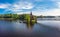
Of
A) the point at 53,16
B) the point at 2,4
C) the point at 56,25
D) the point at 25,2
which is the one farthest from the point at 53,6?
the point at 2,4

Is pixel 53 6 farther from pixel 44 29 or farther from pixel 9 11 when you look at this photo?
pixel 9 11

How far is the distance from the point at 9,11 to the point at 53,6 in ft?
2.27

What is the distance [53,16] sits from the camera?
75.5 inches

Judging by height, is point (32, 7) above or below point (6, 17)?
above

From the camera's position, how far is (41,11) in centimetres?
191

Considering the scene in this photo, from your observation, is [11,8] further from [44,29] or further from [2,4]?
[44,29]

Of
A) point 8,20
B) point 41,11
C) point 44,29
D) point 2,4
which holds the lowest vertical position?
point 44,29

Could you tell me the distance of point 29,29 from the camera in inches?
73.4

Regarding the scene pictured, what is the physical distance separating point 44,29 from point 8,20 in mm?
577

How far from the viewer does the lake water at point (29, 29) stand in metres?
1.86

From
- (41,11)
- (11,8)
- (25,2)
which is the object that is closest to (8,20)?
(11,8)

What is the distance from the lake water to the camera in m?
1.86

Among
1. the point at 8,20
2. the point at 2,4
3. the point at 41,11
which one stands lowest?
the point at 8,20

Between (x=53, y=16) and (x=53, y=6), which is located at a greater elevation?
(x=53, y=6)
